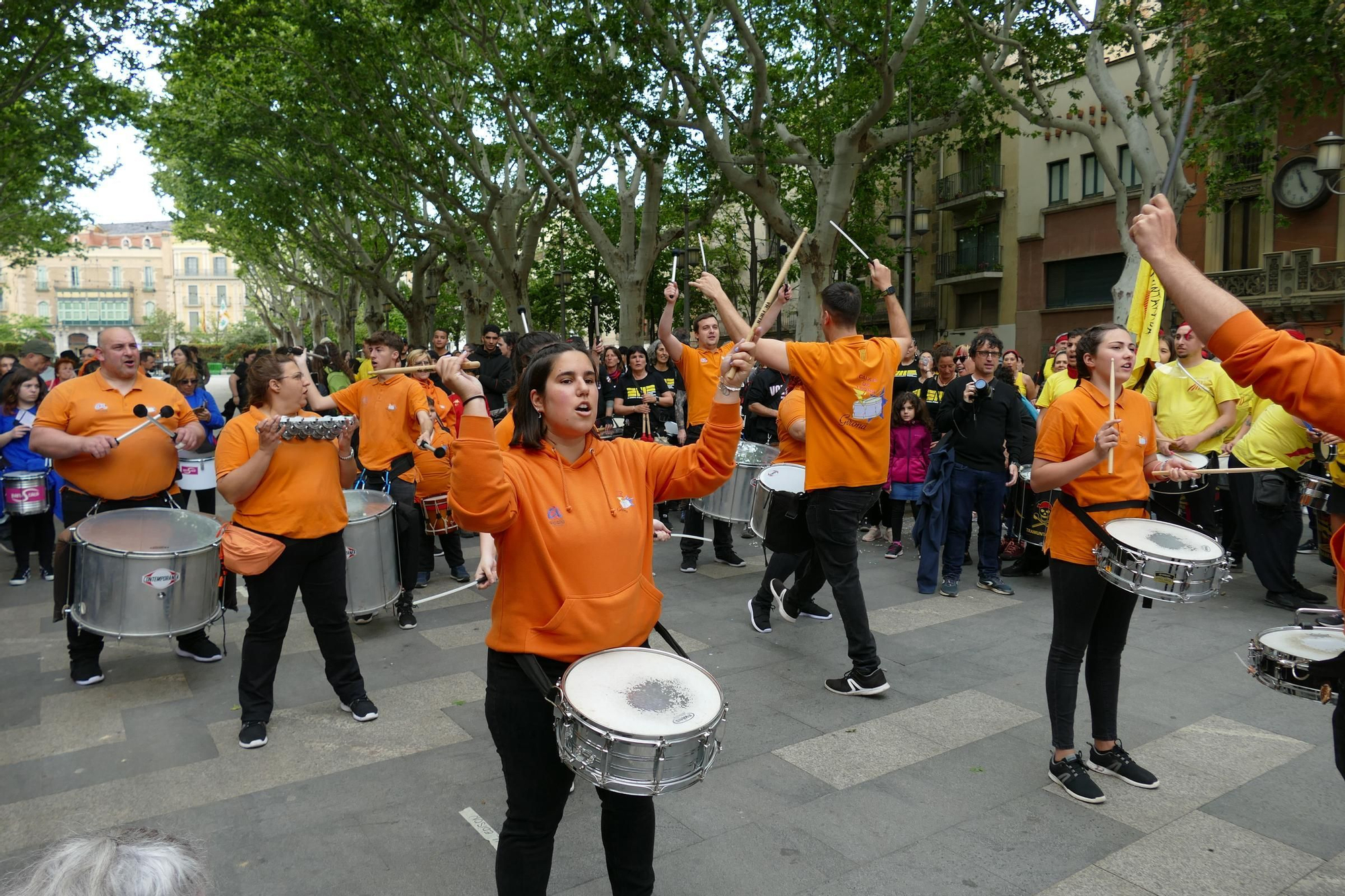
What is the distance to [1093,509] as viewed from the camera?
4.26 m

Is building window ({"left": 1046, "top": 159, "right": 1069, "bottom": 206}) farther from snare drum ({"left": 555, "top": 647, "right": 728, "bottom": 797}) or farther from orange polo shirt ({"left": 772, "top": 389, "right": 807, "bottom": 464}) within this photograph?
snare drum ({"left": 555, "top": 647, "right": 728, "bottom": 797})

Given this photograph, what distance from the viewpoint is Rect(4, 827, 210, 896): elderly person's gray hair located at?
47.4 inches

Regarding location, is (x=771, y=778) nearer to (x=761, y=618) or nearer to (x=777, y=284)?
(x=777, y=284)

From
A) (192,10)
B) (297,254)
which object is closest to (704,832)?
(192,10)

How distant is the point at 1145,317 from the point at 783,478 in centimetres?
258

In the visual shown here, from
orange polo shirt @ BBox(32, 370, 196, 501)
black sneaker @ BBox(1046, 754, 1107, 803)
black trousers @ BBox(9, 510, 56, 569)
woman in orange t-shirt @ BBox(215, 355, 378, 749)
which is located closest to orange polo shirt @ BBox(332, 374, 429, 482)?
orange polo shirt @ BBox(32, 370, 196, 501)

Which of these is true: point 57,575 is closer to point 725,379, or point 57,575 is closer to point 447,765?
point 447,765

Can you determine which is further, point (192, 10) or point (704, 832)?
point (192, 10)

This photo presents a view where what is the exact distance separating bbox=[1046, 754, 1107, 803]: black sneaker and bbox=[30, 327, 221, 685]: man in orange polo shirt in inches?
209

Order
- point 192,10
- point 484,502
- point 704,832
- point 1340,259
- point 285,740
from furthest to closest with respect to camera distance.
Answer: point 1340,259
point 192,10
point 285,740
point 704,832
point 484,502

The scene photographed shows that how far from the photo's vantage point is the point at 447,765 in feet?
15.0

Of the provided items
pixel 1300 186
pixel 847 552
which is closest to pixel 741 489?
pixel 847 552

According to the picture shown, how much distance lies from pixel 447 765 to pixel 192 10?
14545mm

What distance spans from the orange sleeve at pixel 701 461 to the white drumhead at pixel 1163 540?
201 centimetres
